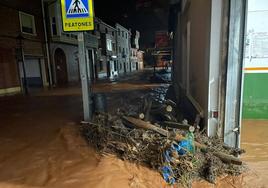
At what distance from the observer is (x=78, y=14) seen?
4387 mm

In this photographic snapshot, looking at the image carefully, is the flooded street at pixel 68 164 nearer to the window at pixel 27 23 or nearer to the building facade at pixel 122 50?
the window at pixel 27 23

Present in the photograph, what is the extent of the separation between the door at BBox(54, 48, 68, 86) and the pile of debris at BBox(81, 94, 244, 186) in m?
13.2

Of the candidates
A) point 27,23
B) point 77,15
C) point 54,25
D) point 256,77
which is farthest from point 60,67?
point 256,77

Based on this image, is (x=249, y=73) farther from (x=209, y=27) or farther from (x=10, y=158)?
(x=10, y=158)

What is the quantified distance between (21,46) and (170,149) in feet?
37.6

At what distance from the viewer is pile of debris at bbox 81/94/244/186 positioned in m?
3.23

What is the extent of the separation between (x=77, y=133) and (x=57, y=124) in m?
1.00

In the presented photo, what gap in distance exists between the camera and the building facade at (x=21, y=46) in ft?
35.8

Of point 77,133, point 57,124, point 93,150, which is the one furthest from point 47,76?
point 93,150

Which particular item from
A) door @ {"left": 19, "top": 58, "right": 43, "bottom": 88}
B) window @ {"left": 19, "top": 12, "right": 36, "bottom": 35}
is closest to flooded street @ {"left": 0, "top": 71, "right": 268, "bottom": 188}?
window @ {"left": 19, "top": 12, "right": 36, "bottom": 35}

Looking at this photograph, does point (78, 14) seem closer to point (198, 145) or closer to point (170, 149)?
point (170, 149)

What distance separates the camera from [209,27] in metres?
3.78

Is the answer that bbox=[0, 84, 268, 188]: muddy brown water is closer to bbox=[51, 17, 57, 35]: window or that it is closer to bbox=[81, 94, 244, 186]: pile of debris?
bbox=[81, 94, 244, 186]: pile of debris

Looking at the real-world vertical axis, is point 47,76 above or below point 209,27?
below
